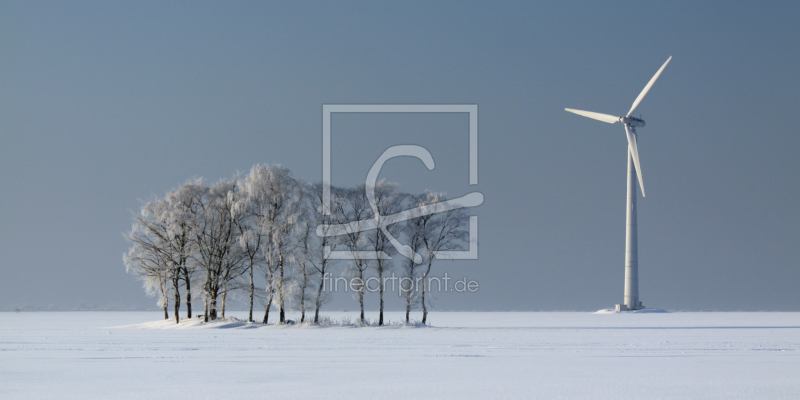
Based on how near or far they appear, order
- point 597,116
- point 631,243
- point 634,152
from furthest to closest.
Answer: point 597,116 < point 631,243 < point 634,152

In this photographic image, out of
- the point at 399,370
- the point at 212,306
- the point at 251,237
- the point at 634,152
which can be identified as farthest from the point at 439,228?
the point at 634,152

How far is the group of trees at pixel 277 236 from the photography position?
58938 mm

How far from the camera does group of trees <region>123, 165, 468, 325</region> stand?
2320 inches

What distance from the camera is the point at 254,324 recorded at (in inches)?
2425

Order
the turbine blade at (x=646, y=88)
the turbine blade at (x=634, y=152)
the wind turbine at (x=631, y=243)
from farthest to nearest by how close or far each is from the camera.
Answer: the wind turbine at (x=631, y=243)
the turbine blade at (x=646, y=88)
the turbine blade at (x=634, y=152)

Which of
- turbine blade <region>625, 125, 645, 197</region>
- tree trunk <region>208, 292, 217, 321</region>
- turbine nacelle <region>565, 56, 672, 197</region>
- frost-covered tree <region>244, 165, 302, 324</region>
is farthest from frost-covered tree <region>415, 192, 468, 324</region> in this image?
turbine nacelle <region>565, 56, 672, 197</region>

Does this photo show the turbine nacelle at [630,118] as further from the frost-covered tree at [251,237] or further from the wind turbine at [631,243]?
the frost-covered tree at [251,237]

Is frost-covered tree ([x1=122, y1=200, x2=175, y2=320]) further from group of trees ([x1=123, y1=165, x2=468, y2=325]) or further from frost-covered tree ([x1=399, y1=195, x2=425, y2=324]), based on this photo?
frost-covered tree ([x1=399, y1=195, x2=425, y2=324])

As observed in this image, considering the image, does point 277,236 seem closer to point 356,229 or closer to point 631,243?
point 356,229

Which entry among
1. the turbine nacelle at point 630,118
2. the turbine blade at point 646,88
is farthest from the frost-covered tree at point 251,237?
the turbine blade at point 646,88

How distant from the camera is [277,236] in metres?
58.8

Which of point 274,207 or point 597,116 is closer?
point 274,207

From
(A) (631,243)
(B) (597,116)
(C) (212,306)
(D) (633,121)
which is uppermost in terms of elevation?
(B) (597,116)

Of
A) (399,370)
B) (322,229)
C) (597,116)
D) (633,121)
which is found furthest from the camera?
(633,121)
